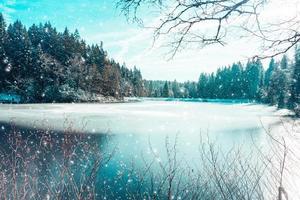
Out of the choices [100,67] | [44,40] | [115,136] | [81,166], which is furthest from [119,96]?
[81,166]

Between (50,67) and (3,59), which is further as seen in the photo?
(50,67)

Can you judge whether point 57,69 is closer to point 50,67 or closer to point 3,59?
point 50,67

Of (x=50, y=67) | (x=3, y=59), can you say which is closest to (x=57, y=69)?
(x=50, y=67)

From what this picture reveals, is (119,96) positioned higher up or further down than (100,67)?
further down

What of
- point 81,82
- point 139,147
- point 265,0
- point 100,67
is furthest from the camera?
point 100,67

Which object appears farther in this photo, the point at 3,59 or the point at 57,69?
the point at 57,69

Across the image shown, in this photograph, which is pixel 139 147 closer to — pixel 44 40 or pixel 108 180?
pixel 108 180

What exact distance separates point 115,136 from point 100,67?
7667 cm

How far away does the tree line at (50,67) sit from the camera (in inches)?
3098

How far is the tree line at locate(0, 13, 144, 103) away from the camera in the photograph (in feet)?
258

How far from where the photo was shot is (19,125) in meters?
27.5

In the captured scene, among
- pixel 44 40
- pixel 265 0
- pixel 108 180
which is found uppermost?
pixel 44 40

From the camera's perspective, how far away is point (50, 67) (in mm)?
84438

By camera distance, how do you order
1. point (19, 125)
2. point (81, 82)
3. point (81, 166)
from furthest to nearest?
point (81, 82) → point (19, 125) → point (81, 166)
